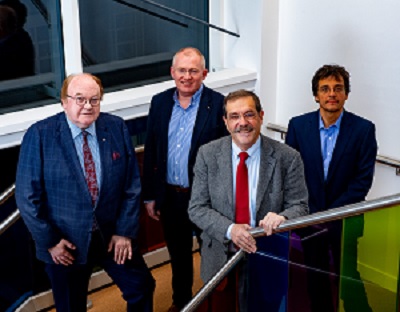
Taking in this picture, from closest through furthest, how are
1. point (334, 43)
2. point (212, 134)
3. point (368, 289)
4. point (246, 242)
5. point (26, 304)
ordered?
1. point (246, 242)
2. point (368, 289)
3. point (212, 134)
4. point (26, 304)
5. point (334, 43)

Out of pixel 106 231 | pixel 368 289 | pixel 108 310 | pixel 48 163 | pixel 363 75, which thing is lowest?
pixel 108 310

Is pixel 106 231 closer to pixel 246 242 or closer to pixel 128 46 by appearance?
pixel 246 242

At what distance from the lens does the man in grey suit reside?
342 centimetres

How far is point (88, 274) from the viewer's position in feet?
12.8

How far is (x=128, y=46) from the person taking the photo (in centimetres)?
554

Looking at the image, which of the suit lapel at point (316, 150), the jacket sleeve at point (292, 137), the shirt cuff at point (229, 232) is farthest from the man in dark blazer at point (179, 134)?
the shirt cuff at point (229, 232)

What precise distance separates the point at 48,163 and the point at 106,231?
501 mm

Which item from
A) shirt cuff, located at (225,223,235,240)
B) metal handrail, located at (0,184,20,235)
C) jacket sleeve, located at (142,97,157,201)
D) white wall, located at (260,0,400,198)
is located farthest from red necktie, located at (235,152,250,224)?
white wall, located at (260,0,400,198)

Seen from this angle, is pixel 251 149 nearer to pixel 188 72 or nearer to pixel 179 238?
pixel 188 72

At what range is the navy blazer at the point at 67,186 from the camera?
3559 millimetres

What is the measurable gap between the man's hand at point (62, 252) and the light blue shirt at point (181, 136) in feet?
2.86

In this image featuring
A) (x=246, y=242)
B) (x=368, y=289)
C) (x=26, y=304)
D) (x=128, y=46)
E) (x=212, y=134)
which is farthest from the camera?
(x=128, y=46)

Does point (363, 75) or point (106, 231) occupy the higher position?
point (363, 75)

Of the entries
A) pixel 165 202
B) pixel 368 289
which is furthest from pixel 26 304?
pixel 368 289
